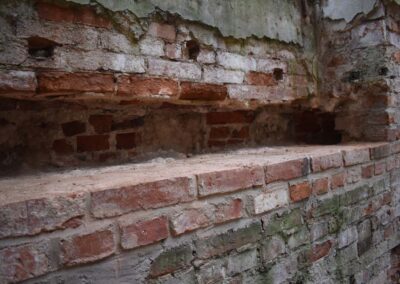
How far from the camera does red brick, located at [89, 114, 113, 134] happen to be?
4.94 feet

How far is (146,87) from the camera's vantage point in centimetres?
148

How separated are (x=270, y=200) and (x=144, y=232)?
55 cm

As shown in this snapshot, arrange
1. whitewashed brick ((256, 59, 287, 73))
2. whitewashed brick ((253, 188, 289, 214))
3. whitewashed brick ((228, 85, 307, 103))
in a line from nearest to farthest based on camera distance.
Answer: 1. whitewashed brick ((253, 188, 289, 214))
2. whitewashed brick ((228, 85, 307, 103))
3. whitewashed brick ((256, 59, 287, 73))

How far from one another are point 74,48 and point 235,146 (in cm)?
102

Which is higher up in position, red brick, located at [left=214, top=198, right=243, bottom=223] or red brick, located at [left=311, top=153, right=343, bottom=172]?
red brick, located at [left=311, top=153, right=343, bottom=172]

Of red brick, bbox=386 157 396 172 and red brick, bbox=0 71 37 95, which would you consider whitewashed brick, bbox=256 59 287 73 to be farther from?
red brick, bbox=0 71 37 95

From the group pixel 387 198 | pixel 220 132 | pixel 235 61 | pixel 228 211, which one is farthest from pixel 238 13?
pixel 387 198

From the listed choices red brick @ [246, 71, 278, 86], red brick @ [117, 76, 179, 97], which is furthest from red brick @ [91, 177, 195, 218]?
red brick @ [246, 71, 278, 86]

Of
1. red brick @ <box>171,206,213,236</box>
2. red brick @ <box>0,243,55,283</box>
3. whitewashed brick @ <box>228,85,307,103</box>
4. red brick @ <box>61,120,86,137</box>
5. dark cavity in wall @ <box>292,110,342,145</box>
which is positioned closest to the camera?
red brick @ <box>0,243,55,283</box>

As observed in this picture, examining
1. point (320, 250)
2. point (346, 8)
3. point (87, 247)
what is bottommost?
point (320, 250)

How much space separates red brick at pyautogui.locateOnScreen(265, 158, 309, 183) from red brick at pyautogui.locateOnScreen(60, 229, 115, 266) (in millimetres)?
651

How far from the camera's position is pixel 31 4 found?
120cm

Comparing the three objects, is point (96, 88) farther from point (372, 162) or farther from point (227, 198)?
point (372, 162)

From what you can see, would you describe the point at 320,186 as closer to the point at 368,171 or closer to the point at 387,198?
the point at 368,171
